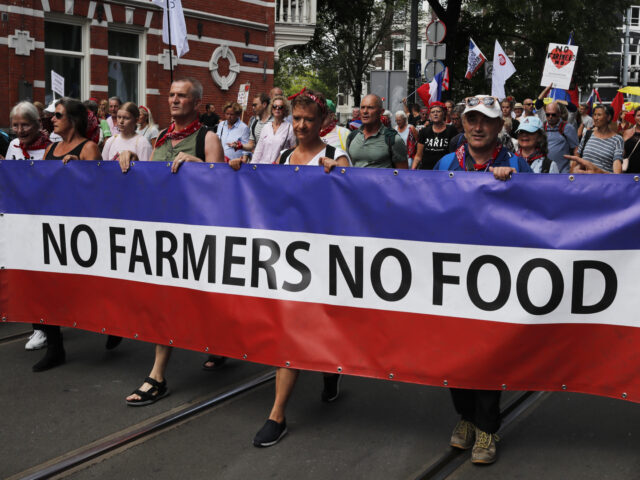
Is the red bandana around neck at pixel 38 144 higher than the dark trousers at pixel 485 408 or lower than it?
higher

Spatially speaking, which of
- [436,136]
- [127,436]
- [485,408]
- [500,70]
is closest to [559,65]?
[500,70]

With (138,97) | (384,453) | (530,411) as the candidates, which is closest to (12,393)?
(384,453)

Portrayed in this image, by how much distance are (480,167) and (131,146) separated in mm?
3704

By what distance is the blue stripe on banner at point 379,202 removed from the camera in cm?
395

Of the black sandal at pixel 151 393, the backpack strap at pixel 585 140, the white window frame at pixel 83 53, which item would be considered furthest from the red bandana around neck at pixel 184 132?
the white window frame at pixel 83 53

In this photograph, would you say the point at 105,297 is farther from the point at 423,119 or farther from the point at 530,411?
the point at 423,119

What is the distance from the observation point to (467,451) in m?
4.36

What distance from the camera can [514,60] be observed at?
118 feet

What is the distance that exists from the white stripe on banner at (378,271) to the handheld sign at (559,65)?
1143 cm

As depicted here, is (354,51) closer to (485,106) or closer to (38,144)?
(38,144)

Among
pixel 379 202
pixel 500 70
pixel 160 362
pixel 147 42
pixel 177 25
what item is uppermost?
pixel 147 42

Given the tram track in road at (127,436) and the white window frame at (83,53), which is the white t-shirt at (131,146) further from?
the white window frame at (83,53)

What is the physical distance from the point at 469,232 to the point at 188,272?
1.80 metres

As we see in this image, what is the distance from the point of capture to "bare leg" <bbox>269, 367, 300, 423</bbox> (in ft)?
14.7
